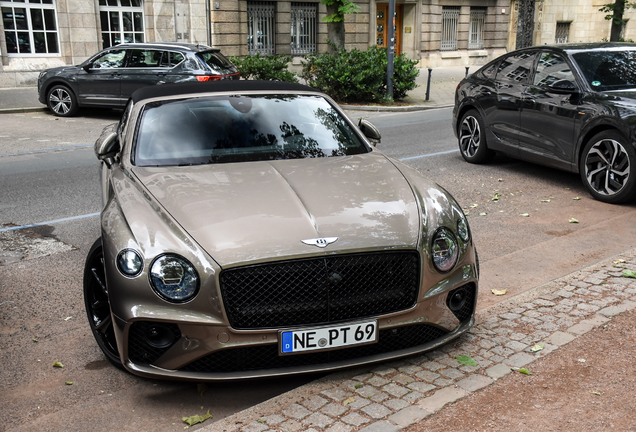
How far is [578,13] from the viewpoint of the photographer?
1613 inches

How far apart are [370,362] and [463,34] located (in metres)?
33.2

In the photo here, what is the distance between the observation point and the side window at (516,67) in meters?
8.91

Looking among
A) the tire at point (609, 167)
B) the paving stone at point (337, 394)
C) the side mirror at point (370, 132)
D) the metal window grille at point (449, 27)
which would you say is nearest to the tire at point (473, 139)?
the tire at point (609, 167)

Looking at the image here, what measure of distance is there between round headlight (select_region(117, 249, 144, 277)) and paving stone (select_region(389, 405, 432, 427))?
4.74ft

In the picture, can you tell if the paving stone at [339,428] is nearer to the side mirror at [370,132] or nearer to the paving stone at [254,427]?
the paving stone at [254,427]

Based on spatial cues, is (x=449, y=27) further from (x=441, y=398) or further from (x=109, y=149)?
(x=441, y=398)

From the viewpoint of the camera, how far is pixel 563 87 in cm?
782

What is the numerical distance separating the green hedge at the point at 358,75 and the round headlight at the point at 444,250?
14.9m

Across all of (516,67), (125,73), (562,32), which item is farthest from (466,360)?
(562,32)

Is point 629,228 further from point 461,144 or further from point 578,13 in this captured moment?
point 578,13

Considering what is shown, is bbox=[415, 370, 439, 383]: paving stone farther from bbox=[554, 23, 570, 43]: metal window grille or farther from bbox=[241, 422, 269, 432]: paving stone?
bbox=[554, 23, 570, 43]: metal window grille

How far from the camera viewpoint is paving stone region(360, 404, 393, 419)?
10.7ft

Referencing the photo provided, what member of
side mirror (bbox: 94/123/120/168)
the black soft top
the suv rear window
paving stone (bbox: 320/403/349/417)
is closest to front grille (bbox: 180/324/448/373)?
paving stone (bbox: 320/403/349/417)

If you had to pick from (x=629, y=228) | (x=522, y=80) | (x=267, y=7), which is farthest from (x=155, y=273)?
(x=267, y=7)
